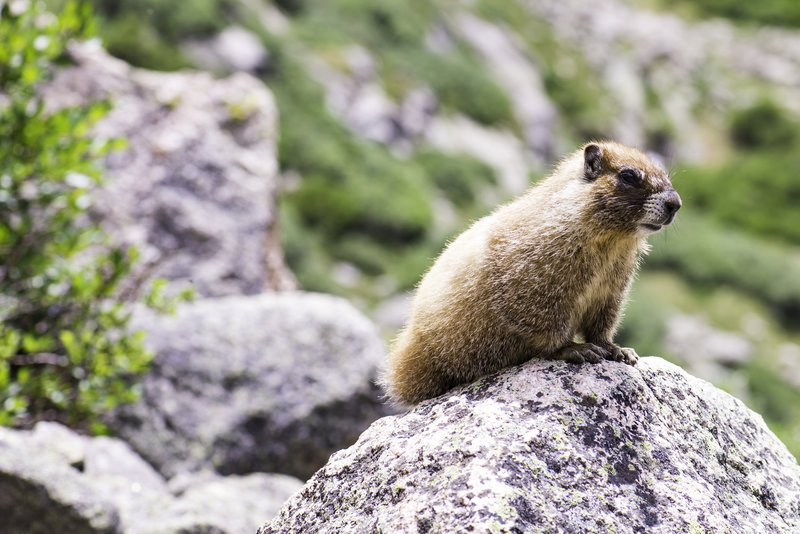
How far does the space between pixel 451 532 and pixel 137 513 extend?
4.54m

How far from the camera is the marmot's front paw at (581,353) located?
16.2 feet

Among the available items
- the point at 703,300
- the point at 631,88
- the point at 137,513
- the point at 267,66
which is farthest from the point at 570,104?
the point at 137,513

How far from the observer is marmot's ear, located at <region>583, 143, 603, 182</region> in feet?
17.9

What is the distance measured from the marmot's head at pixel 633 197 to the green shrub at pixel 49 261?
193 inches

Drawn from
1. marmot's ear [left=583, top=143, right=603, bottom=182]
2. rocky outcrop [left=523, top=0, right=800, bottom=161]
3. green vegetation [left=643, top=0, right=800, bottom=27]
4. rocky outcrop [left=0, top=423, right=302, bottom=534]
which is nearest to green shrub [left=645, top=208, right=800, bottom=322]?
rocky outcrop [left=523, top=0, right=800, bottom=161]

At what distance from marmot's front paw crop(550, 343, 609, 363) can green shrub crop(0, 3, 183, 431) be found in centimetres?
469

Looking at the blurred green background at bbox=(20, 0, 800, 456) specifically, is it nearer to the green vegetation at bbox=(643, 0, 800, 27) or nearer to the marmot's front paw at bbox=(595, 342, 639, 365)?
the green vegetation at bbox=(643, 0, 800, 27)

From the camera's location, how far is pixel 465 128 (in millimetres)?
33750

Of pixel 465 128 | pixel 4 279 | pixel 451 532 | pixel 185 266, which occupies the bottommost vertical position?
pixel 465 128

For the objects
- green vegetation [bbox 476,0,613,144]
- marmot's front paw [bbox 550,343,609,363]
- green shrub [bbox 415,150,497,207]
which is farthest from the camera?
green vegetation [bbox 476,0,613,144]

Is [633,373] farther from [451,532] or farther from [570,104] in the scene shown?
[570,104]

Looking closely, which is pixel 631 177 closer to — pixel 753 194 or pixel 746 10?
pixel 753 194

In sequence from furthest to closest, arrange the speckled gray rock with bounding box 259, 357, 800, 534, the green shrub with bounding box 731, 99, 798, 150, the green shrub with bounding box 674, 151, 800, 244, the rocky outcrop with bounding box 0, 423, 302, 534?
the green shrub with bounding box 731, 99, 798, 150 → the green shrub with bounding box 674, 151, 800, 244 → the rocky outcrop with bounding box 0, 423, 302, 534 → the speckled gray rock with bounding box 259, 357, 800, 534

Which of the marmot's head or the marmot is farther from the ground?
the marmot's head
